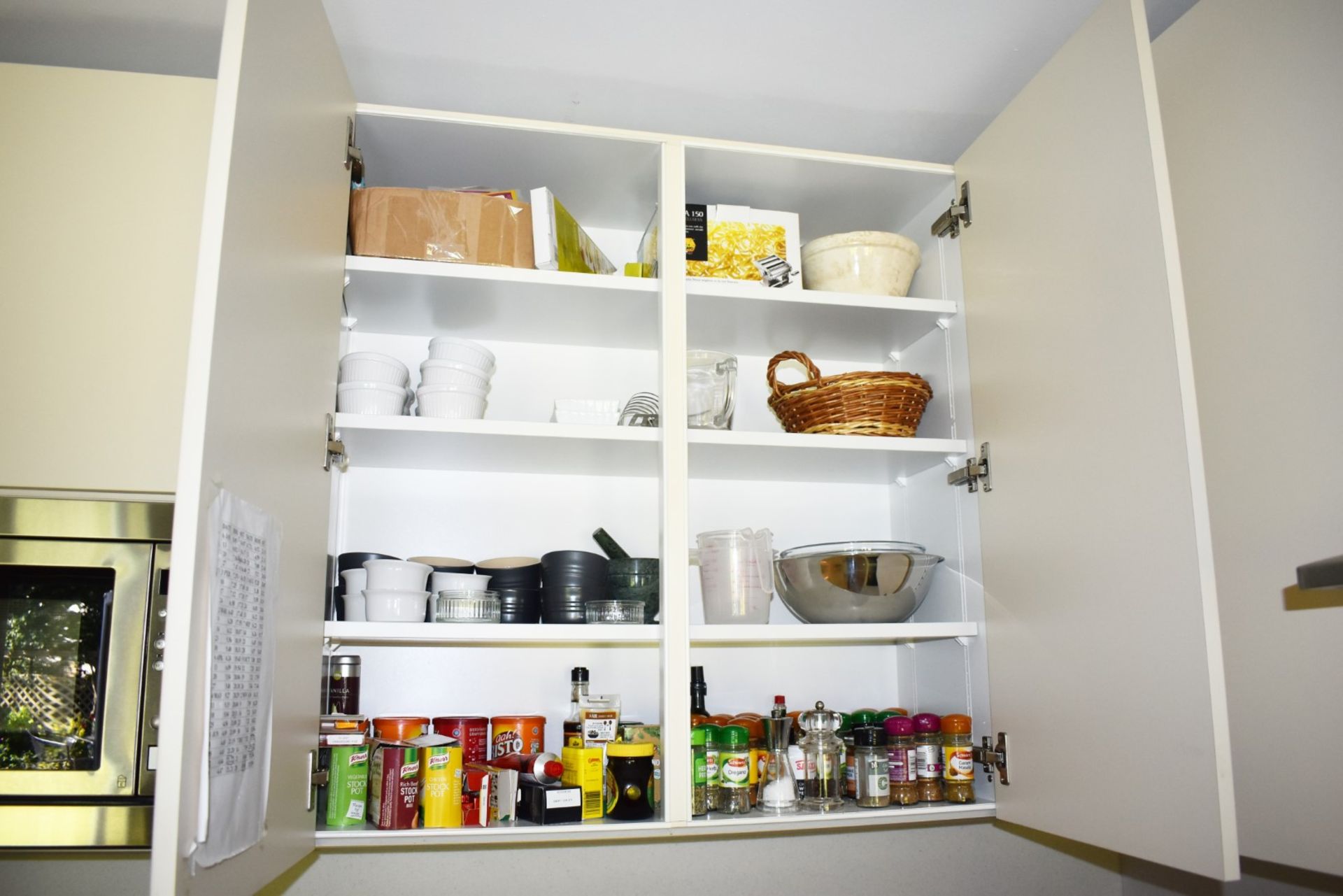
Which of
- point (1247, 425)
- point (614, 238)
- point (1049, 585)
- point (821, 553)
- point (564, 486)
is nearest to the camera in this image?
point (1247, 425)

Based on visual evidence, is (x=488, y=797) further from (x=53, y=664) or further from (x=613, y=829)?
(x=53, y=664)

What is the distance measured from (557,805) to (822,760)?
0.46 m

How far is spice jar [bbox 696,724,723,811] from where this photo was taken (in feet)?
4.92

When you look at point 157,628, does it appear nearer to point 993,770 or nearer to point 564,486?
point 564,486

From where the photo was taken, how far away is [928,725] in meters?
1.58

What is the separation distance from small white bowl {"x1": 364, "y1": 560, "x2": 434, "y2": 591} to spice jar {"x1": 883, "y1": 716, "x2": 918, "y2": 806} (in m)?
0.84

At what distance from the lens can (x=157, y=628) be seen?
131cm

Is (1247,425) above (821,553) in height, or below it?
above

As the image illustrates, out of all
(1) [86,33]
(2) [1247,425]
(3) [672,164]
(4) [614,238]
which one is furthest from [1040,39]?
(1) [86,33]

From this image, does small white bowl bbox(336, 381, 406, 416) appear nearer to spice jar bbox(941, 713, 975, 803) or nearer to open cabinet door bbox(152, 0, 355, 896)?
open cabinet door bbox(152, 0, 355, 896)

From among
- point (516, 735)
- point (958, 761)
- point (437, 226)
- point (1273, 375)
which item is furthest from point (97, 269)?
point (1273, 375)

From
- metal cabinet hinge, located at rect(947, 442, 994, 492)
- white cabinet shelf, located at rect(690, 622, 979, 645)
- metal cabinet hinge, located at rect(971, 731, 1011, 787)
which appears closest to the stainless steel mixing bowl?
white cabinet shelf, located at rect(690, 622, 979, 645)

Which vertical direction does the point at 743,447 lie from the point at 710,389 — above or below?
below

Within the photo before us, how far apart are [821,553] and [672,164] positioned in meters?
0.75
